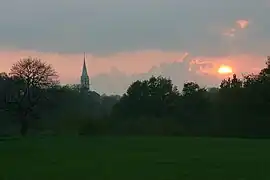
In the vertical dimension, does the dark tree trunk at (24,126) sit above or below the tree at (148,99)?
below

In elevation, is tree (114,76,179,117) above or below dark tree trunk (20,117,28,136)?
above

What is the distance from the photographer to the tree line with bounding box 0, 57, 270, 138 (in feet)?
224

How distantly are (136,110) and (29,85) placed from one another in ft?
48.8

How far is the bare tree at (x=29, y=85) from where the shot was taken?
76500mm

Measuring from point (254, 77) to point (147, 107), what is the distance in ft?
53.3

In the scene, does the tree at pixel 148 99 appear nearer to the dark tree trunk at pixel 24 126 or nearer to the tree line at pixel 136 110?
the tree line at pixel 136 110

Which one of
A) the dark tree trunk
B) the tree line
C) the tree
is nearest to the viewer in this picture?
the tree line

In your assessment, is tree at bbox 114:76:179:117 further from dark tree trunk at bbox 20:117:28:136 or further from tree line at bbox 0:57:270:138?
dark tree trunk at bbox 20:117:28:136

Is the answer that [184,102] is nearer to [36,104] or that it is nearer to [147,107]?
[147,107]

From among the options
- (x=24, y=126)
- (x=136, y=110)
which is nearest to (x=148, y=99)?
(x=136, y=110)

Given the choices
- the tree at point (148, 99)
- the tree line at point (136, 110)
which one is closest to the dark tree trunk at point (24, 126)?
the tree line at point (136, 110)

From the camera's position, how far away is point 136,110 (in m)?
83.1

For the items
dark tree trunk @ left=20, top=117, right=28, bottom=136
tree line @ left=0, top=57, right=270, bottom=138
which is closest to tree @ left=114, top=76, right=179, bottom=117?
tree line @ left=0, top=57, right=270, bottom=138

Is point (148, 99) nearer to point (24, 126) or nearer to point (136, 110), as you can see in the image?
point (136, 110)
